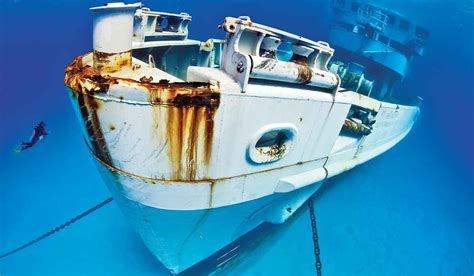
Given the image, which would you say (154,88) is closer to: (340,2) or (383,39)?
(383,39)

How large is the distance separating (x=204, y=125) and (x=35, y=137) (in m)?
9.75

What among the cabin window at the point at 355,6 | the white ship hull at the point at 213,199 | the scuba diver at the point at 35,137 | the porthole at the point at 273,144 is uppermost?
the cabin window at the point at 355,6

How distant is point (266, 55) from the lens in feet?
9.09

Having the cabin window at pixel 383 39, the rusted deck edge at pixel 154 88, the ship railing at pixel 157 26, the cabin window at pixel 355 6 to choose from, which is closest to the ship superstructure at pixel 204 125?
the rusted deck edge at pixel 154 88

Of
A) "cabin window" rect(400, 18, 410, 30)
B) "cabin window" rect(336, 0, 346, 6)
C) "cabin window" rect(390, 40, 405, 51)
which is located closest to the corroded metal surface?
"cabin window" rect(400, 18, 410, 30)

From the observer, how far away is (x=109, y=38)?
92.7 inches

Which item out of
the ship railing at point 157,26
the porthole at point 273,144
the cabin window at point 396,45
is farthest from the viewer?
the cabin window at point 396,45

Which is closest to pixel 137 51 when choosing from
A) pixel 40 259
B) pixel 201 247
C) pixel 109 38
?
pixel 109 38

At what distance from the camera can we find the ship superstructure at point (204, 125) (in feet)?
7.54

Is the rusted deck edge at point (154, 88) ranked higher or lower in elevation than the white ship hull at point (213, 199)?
higher

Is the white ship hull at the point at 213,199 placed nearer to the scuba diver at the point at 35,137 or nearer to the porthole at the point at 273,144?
the porthole at the point at 273,144

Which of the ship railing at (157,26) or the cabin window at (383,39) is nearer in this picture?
the ship railing at (157,26)

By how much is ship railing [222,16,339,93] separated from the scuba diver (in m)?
9.56

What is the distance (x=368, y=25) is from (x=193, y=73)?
1136 cm
